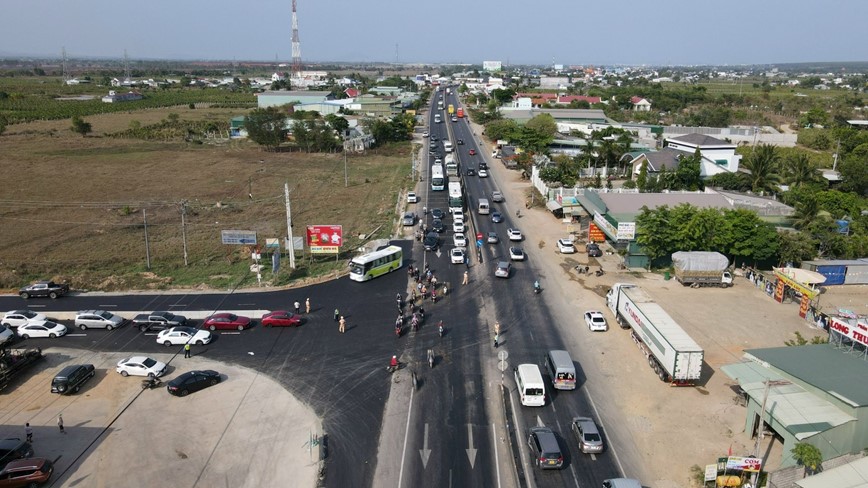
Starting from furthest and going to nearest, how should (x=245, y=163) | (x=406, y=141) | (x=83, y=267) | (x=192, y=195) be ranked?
(x=406, y=141) → (x=245, y=163) → (x=192, y=195) → (x=83, y=267)

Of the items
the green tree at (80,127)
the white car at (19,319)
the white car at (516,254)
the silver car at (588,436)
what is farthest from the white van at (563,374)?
the green tree at (80,127)

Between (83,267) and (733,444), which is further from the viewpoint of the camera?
(83,267)

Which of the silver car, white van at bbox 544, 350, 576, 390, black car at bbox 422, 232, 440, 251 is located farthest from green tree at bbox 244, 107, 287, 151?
the silver car

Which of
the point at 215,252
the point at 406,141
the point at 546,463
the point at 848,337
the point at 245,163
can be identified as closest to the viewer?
the point at 546,463

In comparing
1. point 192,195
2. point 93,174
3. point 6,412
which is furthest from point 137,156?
point 6,412

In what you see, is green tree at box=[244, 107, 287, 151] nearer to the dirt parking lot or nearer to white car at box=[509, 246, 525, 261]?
white car at box=[509, 246, 525, 261]

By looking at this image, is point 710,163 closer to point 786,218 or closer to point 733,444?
point 786,218

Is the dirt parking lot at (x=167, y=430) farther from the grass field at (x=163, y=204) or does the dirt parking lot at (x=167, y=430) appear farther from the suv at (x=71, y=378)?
the grass field at (x=163, y=204)

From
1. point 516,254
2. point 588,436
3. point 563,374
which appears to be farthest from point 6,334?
point 516,254
